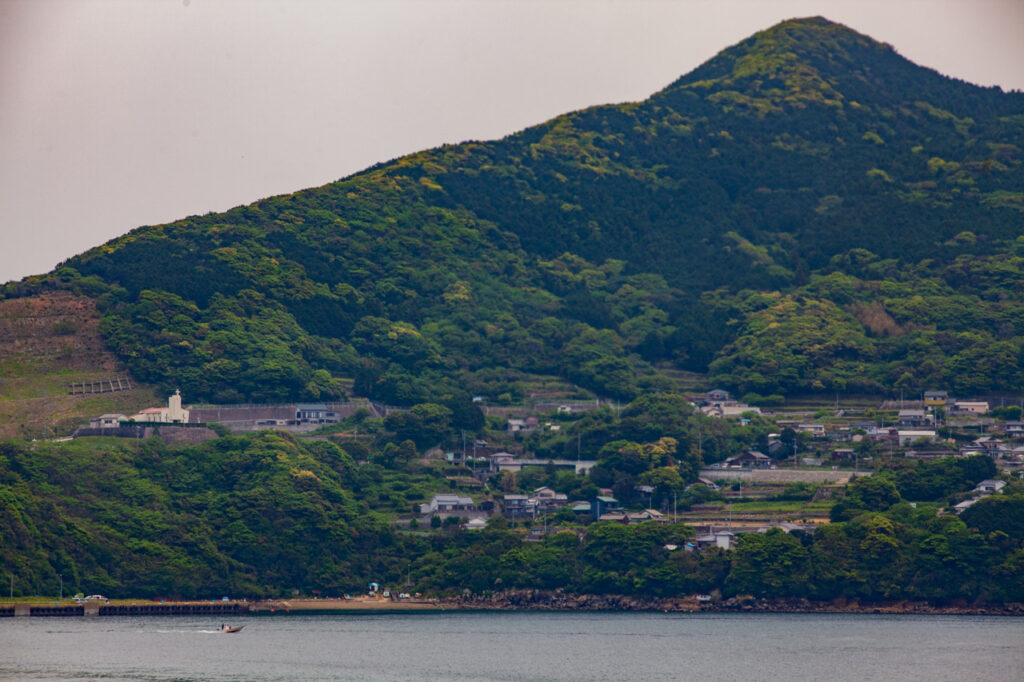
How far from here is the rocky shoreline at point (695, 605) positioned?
265 ft

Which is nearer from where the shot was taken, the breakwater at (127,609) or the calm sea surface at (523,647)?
the calm sea surface at (523,647)

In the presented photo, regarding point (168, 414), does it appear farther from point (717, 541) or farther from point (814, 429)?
point (814, 429)

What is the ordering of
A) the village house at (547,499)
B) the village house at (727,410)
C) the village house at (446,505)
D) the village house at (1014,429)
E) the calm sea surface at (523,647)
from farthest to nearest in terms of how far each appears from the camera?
the village house at (727,410), the village house at (1014,429), the village house at (547,499), the village house at (446,505), the calm sea surface at (523,647)

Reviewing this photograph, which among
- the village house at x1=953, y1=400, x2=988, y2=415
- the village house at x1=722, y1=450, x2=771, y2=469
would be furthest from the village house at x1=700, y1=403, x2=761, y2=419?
the village house at x1=953, y1=400, x2=988, y2=415

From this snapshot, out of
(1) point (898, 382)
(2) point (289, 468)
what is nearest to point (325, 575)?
(2) point (289, 468)

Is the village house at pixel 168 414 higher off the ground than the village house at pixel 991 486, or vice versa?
the village house at pixel 168 414

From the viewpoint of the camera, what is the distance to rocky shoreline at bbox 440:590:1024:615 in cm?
8075

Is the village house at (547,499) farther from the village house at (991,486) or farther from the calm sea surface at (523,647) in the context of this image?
the village house at (991,486)

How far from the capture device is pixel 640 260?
140 meters

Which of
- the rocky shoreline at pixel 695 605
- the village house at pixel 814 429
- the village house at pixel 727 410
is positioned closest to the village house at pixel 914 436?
the village house at pixel 814 429

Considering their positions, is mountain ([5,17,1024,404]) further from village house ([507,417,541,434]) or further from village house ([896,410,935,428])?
village house ([896,410,935,428])

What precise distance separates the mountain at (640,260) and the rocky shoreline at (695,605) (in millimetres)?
24598

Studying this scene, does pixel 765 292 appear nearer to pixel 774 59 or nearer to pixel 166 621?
pixel 774 59

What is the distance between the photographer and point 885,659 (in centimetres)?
6744
